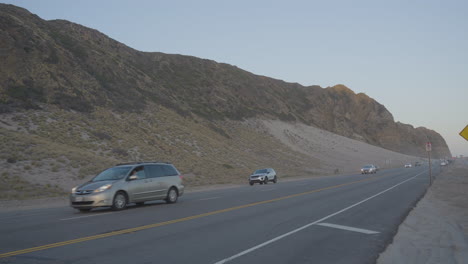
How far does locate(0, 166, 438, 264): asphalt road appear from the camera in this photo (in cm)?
805

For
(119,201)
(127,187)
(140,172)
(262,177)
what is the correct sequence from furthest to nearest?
(262,177)
(140,172)
(127,187)
(119,201)

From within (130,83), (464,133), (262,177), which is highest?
(130,83)

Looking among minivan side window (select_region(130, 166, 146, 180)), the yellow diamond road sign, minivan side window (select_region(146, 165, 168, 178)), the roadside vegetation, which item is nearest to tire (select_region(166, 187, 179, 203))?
minivan side window (select_region(146, 165, 168, 178))

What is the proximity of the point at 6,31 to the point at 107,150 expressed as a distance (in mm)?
22163

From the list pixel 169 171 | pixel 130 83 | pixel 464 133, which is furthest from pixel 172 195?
pixel 130 83

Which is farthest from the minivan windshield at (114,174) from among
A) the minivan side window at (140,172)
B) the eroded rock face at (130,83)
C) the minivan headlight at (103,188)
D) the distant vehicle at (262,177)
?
the eroded rock face at (130,83)

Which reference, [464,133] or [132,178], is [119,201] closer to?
[132,178]

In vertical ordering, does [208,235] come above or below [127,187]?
below

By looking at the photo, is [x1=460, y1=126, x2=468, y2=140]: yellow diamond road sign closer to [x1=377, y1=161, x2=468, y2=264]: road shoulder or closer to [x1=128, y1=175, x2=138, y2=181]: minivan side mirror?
[x1=377, y1=161, x2=468, y2=264]: road shoulder

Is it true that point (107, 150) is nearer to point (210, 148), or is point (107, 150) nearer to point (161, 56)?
point (210, 148)

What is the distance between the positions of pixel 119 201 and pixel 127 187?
2.09 ft

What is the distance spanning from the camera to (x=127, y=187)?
16047 mm

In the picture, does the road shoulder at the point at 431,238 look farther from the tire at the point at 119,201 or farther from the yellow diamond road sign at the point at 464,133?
the tire at the point at 119,201

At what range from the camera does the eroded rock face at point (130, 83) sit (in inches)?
1976
